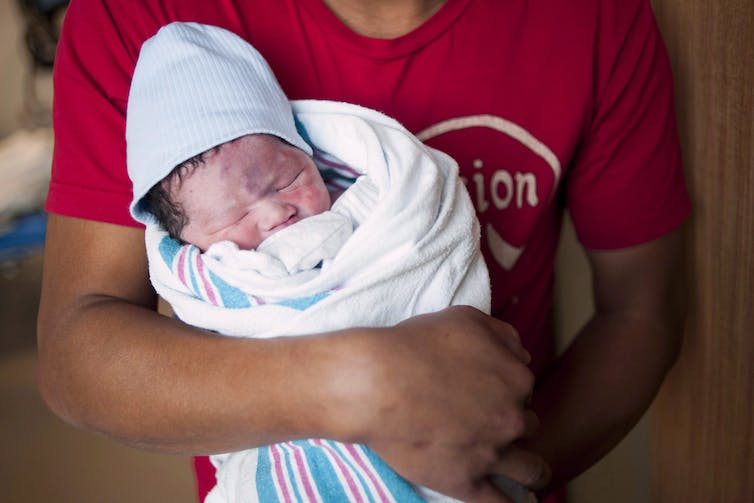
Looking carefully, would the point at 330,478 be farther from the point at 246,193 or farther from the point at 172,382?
the point at 246,193

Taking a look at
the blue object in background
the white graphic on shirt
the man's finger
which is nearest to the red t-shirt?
the white graphic on shirt

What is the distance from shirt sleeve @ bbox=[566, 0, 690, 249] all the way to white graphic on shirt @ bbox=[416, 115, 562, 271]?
0.06 metres

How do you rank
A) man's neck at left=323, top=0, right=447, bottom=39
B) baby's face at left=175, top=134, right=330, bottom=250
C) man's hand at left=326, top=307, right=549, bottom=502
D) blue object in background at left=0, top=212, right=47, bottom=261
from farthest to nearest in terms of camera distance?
blue object in background at left=0, top=212, right=47, bottom=261 < man's neck at left=323, top=0, right=447, bottom=39 < baby's face at left=175, top=134, right=330, bottom=250 < man's hand at left=326, top=307, right=549, bottom=502

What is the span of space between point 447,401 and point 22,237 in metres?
2.03

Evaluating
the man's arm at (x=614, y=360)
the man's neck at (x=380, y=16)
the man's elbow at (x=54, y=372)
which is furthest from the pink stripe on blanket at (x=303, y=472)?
the man's neck at (x=380, y=16)

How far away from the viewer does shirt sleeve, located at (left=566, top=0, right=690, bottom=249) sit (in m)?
0.96

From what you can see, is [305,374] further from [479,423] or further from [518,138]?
[518,138]

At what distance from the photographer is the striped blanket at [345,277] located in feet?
2.38

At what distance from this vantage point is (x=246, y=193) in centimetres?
78

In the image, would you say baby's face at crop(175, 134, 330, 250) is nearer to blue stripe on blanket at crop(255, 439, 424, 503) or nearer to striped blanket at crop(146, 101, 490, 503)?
striped blanket at crop(146, 101, 490, 503)

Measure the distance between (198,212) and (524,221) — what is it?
40cm

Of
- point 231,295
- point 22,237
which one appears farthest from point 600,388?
point 22,237

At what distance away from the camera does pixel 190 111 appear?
2.50ft

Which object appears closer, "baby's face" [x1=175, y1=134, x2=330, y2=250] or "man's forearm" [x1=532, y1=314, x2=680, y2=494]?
"baby's face" [x1=175, y1=134, x2=330, y2=250]
